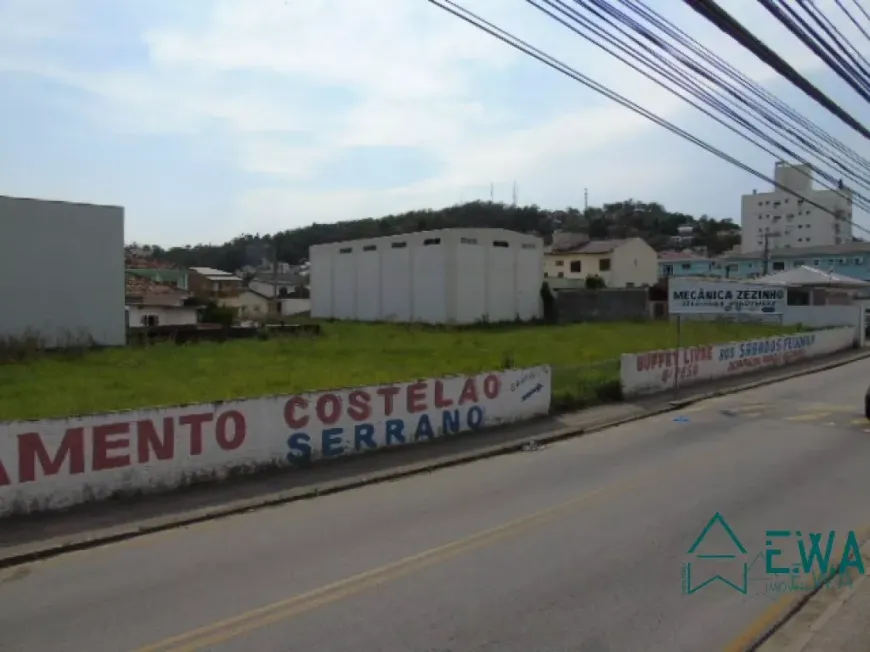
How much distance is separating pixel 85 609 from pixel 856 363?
114 ft

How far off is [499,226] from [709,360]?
344ft

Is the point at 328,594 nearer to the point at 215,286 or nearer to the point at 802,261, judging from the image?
the point at 215,286

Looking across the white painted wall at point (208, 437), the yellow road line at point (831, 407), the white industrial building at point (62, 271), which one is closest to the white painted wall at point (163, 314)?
the white industrial building at point (62, 271)

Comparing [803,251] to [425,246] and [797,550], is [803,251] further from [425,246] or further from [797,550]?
[797,550]

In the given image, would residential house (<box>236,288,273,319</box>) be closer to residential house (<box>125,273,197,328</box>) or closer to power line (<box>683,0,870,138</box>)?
residential house (<box>125,273,197,328</box>)

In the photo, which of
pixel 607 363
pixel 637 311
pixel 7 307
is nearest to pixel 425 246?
pixel 637 311

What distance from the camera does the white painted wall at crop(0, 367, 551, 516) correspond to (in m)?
9.58

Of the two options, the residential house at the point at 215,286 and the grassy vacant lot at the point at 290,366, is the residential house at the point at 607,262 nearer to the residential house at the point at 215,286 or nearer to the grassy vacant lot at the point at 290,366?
the residential house at the point at 215,286

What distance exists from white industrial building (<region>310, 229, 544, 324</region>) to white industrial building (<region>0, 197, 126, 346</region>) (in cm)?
2526

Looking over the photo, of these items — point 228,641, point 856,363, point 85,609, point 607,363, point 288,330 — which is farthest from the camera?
point 288,330

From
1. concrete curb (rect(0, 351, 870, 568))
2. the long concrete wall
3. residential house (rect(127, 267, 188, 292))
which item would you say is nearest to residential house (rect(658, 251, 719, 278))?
residential house (rect(127, 267, 188, 292))

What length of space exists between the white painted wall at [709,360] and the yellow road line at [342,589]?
37.1 ft

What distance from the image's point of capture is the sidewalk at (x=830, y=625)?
5555 mm

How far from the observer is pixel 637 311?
5978 cm
